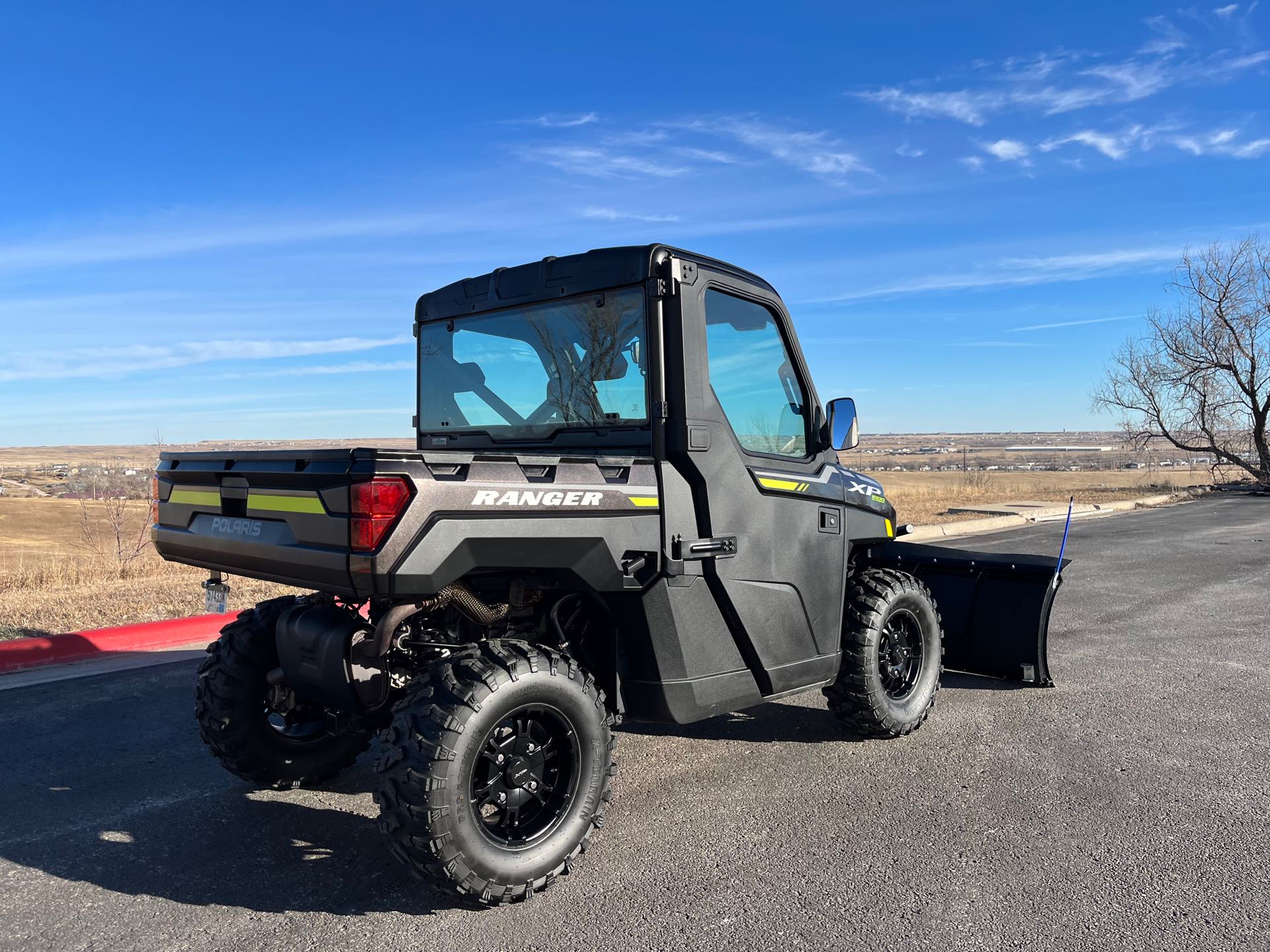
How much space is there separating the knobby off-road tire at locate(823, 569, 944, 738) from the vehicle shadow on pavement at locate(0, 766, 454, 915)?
2.47m

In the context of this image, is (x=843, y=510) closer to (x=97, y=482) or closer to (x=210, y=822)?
(x=210, y=822)

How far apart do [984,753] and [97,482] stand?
3631 centimetres

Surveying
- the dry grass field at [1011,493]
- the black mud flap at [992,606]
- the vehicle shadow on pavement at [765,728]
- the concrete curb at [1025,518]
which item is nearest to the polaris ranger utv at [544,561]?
the vehicle shadow on pavement at [765,728]

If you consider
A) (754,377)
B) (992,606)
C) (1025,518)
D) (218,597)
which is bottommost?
(1025,518)

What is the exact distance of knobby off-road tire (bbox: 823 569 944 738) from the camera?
4957 millimetres

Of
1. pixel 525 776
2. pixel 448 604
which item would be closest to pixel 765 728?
pixel 525 776

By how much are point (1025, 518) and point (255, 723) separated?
61.4 feet

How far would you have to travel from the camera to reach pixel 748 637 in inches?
166

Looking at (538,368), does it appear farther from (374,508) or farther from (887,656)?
(887,656)

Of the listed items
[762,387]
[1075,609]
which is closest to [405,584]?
[762,387]

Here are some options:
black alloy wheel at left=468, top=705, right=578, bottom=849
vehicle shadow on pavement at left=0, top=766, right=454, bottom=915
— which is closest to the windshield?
black alloy wheel at left=468, top=705, right=578, bottom=849

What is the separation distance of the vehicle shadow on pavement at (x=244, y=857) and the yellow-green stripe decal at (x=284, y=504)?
1.40m

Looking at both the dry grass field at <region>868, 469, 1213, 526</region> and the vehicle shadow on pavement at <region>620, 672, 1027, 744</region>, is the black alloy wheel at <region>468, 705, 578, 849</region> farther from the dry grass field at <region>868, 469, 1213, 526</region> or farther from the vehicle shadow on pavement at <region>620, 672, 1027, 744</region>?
the dry grass field at <region>868, 469, 1213, 526</region>

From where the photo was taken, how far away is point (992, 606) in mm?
6199
